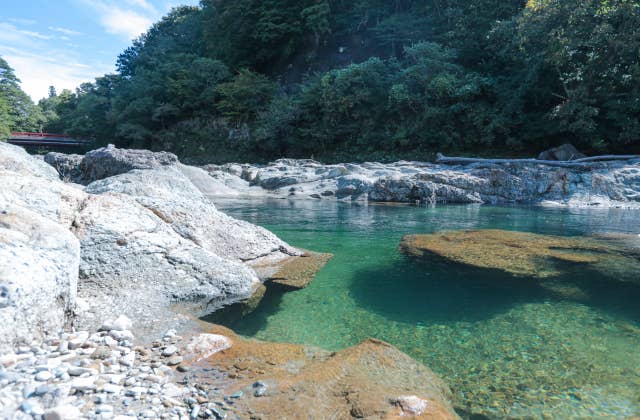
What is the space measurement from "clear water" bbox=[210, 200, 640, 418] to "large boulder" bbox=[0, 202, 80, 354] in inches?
52.6

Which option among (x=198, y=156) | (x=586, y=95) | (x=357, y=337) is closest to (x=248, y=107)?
(x=198, y=156)

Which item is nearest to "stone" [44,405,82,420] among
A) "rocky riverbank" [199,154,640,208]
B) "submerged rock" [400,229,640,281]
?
"submerged rock" [400,229,640,281]

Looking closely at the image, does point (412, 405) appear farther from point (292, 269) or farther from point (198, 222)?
point (198, 222)

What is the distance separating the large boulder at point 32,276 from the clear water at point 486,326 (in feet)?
4.38

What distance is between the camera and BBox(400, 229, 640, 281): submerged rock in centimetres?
532

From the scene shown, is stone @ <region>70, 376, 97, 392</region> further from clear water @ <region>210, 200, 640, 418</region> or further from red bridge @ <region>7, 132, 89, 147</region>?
A: red bridge @ <region>7, 132, 89, 147</region>

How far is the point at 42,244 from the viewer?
2.83 metres

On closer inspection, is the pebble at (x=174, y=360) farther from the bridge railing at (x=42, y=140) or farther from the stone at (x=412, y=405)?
the bridge railing at (x=42, y=140)

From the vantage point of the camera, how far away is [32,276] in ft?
8.32

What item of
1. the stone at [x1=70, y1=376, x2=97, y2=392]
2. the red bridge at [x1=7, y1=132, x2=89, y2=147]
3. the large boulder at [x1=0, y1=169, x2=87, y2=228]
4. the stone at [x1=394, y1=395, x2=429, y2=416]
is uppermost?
the red bridge at [x1=7, y1=132, x2=89, y2=147]

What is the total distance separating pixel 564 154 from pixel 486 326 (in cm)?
1744

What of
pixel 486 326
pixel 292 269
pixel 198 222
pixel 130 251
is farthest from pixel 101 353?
pixel 486 326

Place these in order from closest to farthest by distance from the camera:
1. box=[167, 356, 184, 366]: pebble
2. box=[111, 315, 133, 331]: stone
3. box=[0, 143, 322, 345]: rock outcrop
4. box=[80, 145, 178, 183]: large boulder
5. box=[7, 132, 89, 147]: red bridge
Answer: box=[167, 356, 184, 366]: pebble < box=[0, 143, 322, 345]: rock outcrop < box=[111, 315, 133, 331]: stone < box=[80, 145, 178, 183]: large boulder < box=[7, 132, 89, 147]: red bridge

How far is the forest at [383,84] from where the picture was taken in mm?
17922
